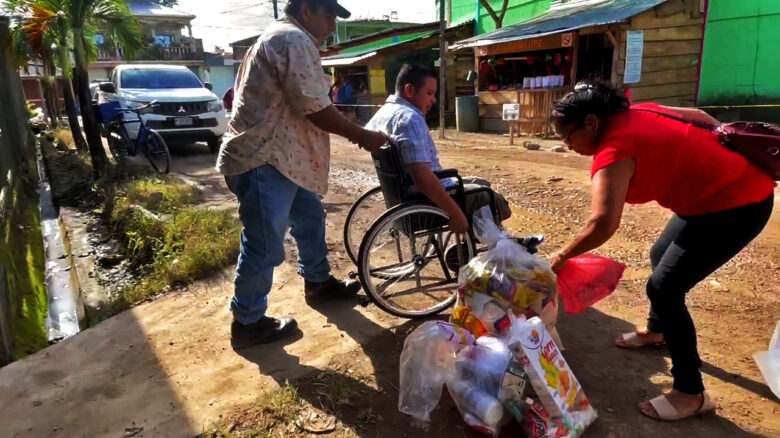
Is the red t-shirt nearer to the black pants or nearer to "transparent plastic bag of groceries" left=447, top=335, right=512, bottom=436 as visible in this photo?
the black pants

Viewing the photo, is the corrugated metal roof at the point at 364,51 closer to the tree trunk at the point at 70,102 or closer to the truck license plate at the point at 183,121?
the truck license plate at the point at 183,121

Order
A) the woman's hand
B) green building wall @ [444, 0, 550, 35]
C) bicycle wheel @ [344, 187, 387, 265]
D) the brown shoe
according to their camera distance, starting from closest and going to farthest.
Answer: the woman's hand
the brown shoe
bicycle wheel @ [344, 187, 387, 265]
green building wall @ [444, 0, 550, 35]

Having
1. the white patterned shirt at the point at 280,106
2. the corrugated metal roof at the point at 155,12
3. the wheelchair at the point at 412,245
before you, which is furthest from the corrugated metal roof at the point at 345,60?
the corrugated metal roof at the point at 155,12

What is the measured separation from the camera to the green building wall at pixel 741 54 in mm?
9586

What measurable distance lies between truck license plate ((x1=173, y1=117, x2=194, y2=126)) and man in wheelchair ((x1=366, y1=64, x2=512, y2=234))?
22.4 ft

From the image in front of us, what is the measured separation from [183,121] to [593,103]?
324 inches

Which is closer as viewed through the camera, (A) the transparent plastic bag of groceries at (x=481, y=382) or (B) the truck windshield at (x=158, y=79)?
(A) the transparent plastic bag of groceries at (x=481, y=382)

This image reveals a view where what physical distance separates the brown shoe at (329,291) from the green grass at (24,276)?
1.99 meters

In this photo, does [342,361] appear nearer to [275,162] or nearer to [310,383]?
[310,383]

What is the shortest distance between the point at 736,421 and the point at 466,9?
17189 mm

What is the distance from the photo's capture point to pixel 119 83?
9336mm

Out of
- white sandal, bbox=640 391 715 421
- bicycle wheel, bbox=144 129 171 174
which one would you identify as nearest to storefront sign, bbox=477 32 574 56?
bicycle wheel, bbox=144 129 171 174

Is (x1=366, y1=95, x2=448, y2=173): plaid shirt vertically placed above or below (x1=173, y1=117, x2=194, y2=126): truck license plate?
above

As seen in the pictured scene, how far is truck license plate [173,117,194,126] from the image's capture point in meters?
8.81
